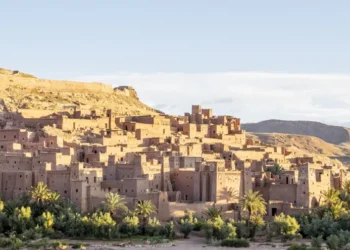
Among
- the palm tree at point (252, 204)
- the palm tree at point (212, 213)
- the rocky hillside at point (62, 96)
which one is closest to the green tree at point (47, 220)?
the palm tree at point (212, 213)

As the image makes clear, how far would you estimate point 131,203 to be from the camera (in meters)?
42.1

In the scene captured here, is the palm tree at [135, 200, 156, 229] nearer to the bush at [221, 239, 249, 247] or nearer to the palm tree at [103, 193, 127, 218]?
the palm tree at [103, 193, 127, 218]

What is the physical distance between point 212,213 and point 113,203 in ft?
15.9

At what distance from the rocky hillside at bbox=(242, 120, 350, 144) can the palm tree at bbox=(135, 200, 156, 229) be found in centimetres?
8657

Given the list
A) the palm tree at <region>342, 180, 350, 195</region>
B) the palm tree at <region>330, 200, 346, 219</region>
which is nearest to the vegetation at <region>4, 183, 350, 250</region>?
the palm tree at <region>330, 200, 346, 219</region>

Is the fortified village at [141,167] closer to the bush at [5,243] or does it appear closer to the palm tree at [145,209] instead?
the palm tree at [145,209]

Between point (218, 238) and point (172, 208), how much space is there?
9.06 feet

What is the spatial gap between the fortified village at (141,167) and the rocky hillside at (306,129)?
73741mm

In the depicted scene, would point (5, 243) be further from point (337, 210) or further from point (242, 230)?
point (337, 210)

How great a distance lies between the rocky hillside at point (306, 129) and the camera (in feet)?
422

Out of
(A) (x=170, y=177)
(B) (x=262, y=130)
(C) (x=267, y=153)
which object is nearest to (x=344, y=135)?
(B) (x=262, y=130)

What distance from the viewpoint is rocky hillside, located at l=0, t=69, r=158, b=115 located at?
6216 centimetres

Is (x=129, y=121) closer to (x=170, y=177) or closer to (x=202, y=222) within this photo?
(x=170, y=177)

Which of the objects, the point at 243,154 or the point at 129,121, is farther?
the point at 129,121
